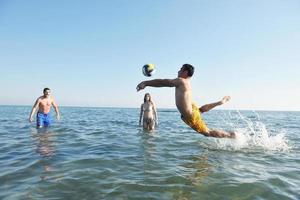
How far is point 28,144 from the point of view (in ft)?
34.1

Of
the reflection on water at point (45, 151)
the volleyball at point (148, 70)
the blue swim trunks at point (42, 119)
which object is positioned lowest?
the reflection on water at point (45, 151)

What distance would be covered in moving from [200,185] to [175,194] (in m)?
0.76

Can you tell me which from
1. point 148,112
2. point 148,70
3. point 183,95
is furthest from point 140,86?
point 148,112

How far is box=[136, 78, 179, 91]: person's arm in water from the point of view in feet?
23.6

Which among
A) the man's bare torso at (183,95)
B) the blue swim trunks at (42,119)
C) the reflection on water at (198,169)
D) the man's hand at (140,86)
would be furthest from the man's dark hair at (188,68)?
the blue swim trunks at (42,119)

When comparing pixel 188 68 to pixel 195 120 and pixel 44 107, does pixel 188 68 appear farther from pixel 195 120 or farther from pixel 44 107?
pixel 44 107

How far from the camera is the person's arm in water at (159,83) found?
7.19 m

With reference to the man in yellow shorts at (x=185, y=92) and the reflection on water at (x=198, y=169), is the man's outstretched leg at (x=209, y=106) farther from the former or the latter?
the reflection on water at (x=198, y=169)

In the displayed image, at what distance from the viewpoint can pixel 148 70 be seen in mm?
8125

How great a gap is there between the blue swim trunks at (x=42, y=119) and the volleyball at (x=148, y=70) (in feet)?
28.8

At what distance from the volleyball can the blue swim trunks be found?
28.8ft

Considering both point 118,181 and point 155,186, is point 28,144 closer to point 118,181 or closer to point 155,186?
point 118,181

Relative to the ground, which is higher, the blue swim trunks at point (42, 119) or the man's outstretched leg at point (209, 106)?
the man's outstretched leg at point (209, 106)

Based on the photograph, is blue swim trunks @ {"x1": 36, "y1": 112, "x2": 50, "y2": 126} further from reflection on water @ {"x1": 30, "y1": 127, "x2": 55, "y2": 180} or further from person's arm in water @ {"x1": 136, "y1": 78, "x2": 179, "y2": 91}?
person's arm in water @ {"x1": 136, "y1": 78, "x2": 179, "y2": 91}
